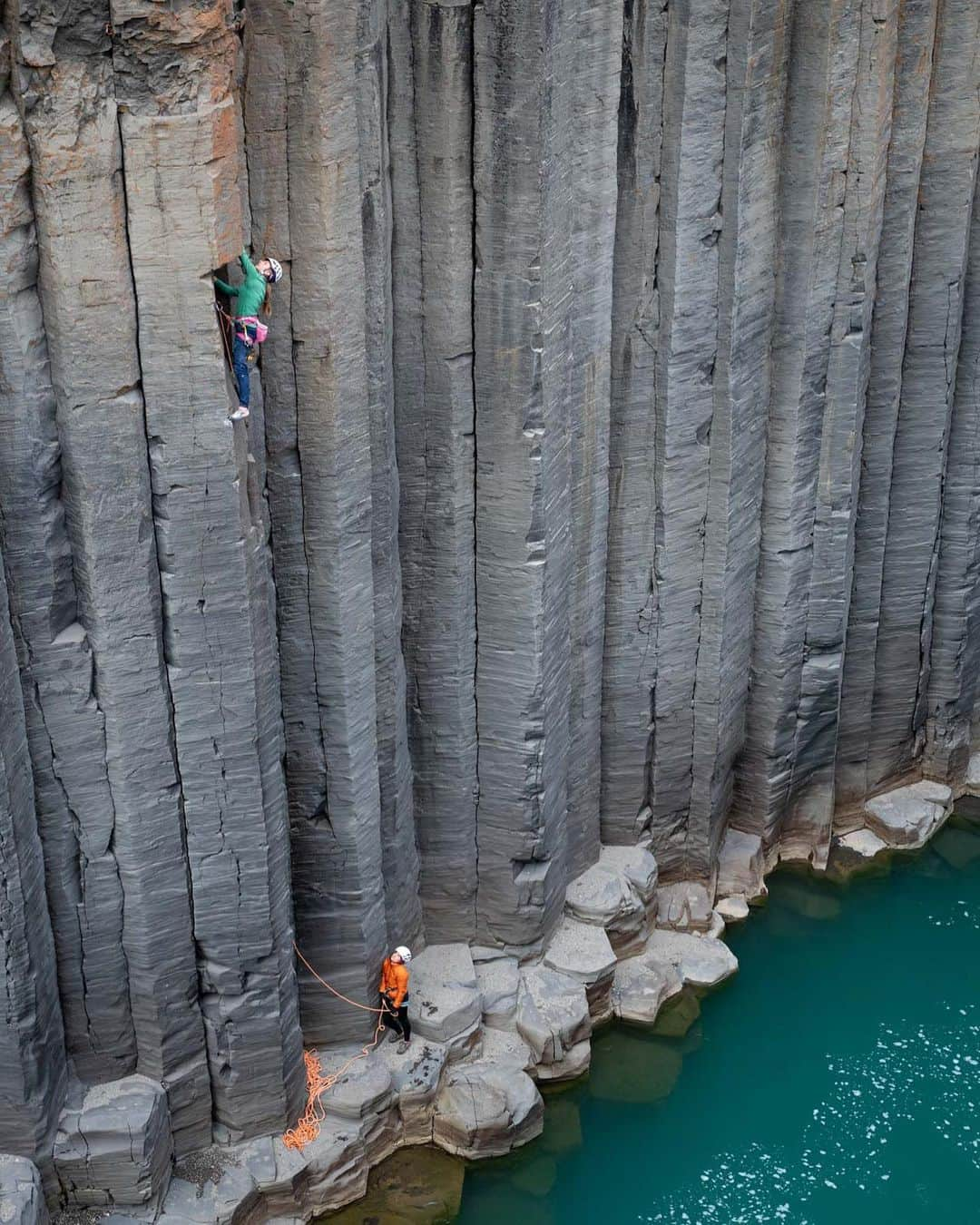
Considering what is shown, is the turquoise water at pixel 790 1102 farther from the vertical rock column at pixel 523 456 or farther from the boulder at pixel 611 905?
the vertical rock column at pixel 523 456

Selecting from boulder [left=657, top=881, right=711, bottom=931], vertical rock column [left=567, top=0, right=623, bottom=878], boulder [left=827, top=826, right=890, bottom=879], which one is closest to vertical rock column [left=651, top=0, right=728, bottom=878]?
boulder [left=657, top=881, right=711, bottom=931]

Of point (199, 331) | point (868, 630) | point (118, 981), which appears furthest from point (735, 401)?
point (118, 981)

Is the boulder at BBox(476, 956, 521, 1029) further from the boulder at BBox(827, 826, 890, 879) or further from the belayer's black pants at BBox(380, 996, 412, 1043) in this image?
the boulder at BBox(827, 826, 890, 879)

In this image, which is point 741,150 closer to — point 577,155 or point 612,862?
point 577,155

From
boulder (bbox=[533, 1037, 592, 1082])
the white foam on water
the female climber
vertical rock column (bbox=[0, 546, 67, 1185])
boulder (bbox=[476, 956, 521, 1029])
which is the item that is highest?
the female climber

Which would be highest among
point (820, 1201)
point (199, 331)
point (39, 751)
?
point (199, 331)

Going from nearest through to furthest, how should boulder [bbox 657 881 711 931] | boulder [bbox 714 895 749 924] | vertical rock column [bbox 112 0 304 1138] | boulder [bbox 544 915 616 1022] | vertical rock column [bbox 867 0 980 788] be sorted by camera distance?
vertical rock column [bbox 112 0 304 1138]
vertical rock column [bbox 867 0 980 788]
boulder [bbox 544 915 616 1022]
boulder [bbox 657 881 711 931]
boulder [bbox 714 895 749 924]
